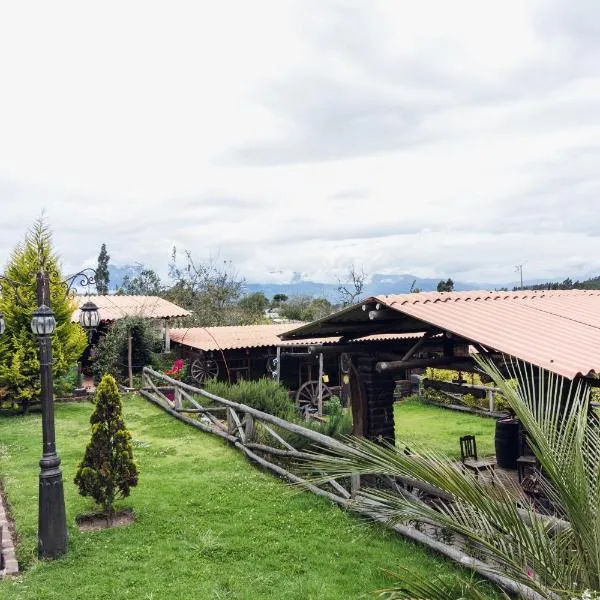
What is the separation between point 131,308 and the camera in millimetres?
19656

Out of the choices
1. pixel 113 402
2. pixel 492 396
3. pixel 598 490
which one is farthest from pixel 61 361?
pixel 598 490

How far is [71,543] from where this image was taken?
18.8 feet

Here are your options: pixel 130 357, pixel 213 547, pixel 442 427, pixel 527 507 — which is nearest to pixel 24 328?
pixel 130 357

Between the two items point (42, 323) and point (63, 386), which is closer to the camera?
point (42, 323)

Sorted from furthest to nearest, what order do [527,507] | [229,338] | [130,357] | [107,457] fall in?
[229,338]
[130,357]
[107,457]
[527,507]

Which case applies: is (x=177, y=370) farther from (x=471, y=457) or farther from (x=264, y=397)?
(x=471, y=457)

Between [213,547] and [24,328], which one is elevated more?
A: [24,328]

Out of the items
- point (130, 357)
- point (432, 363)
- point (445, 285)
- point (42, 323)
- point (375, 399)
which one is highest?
point (445, 285)

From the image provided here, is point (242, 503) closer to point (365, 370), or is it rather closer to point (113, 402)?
point (113, 402)

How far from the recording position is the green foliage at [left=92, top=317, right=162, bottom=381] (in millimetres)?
16469

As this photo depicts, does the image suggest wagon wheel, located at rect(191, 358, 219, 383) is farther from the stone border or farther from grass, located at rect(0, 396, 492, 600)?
the stone border

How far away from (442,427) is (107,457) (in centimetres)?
989

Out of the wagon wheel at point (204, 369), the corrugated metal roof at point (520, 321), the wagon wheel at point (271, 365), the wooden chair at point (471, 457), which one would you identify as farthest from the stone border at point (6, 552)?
the wagon wheel at point (271, 365)

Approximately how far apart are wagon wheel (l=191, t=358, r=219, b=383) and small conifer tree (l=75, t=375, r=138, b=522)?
1122 centimetres
